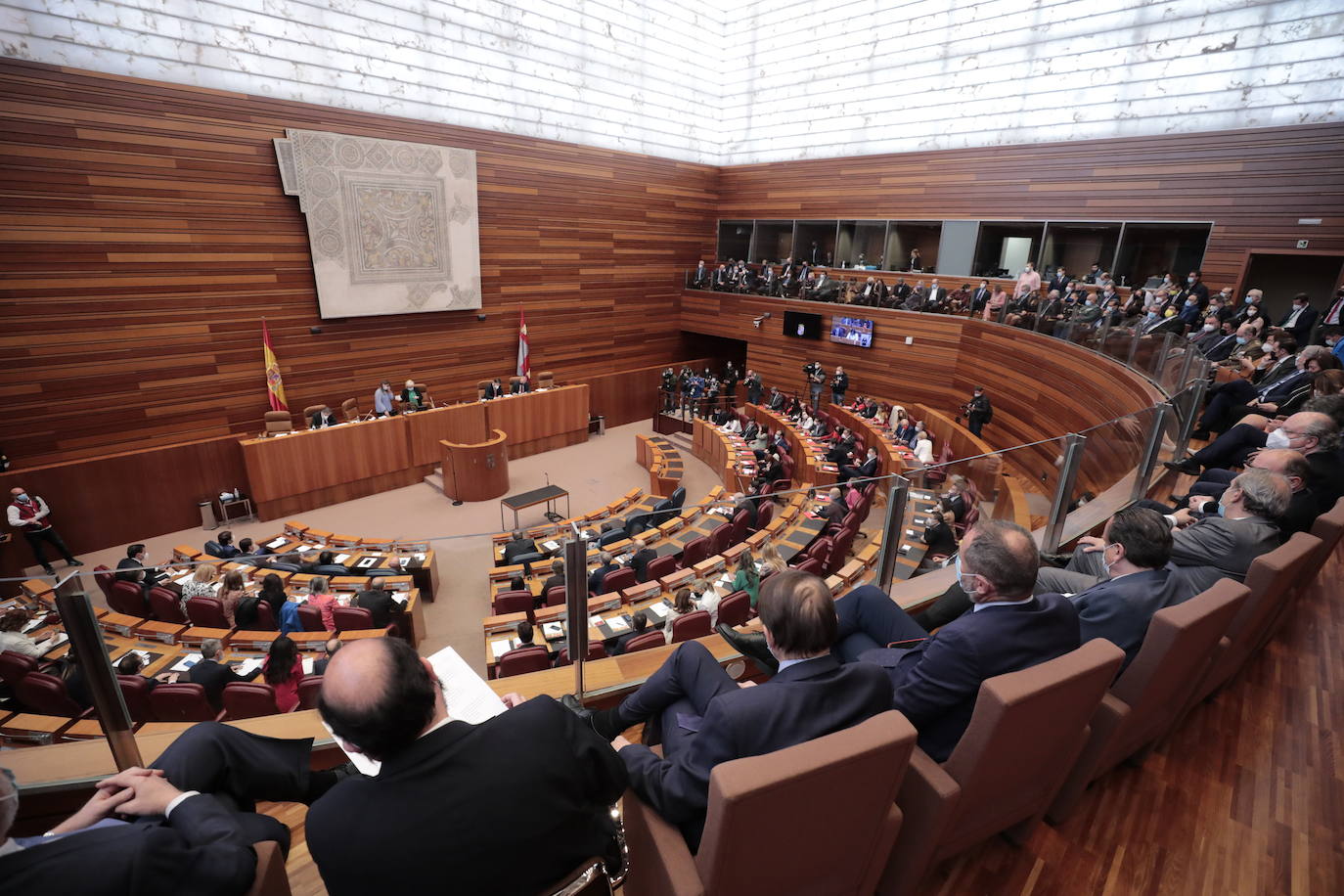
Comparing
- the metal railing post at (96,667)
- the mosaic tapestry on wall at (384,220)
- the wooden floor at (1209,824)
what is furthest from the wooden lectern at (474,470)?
the metal railing post at (96,667)

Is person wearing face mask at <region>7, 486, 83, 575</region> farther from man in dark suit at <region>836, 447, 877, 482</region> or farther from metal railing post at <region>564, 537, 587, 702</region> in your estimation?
man in dark suit at <region>836, 447, 877, 482</region>

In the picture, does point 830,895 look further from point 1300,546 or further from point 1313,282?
point 1313,282

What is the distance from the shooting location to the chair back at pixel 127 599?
3968 millimetres

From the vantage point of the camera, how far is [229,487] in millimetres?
8672

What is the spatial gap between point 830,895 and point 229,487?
991 cm

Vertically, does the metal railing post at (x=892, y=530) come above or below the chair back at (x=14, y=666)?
above

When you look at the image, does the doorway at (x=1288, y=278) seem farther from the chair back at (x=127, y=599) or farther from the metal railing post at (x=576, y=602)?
the chair back at (x=127, y=599)

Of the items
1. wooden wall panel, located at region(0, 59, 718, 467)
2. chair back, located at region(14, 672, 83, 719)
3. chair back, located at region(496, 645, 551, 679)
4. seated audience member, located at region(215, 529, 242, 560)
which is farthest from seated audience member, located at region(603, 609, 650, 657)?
wooden wall panel, located at region(0, 59, 718, 467)

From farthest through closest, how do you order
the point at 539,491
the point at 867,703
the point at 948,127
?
the point at 948,127, the point at 539,491, the point at 867,703

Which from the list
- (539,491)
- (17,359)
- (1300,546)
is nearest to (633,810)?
(1300,546)

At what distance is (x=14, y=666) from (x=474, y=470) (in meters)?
6.86

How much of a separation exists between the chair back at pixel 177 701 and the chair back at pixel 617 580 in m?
2.86

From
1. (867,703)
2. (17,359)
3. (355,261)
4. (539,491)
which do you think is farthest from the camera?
(355,261)

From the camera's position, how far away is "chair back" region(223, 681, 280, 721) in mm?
3518
